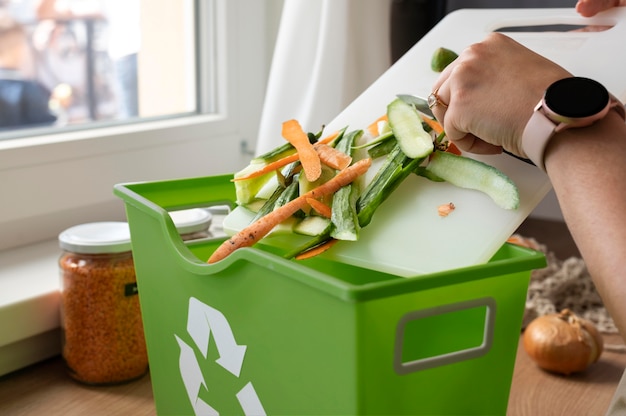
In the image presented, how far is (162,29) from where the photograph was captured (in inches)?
51.2

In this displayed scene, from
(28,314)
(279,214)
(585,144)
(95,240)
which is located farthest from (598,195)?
(28,314)

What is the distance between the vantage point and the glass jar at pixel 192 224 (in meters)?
0.90

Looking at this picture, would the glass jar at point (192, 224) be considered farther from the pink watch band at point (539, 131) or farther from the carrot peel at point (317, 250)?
the pink watch band at point (539, 131)

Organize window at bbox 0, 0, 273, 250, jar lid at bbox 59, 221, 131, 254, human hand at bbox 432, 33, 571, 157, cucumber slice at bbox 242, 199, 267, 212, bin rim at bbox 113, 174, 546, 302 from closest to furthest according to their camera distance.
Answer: bin rim at bbox 113, 174, 546, 302 < human hand at bbox 432, 33, 571, 157 < cucumber slice at bbox 242, 199, 267, 212 < jar lid at bbox 59, 221, 131, 254 < window at bbox 0, 0, 273, 250

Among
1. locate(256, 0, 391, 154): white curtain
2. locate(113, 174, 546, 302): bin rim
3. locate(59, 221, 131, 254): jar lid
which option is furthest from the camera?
locate(256, 0, 391, 154): white curtain

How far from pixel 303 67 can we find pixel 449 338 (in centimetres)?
72

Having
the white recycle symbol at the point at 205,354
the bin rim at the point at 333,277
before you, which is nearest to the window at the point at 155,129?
the bin rim at the point at 333,277

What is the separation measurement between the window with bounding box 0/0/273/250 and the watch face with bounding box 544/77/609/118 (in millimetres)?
749

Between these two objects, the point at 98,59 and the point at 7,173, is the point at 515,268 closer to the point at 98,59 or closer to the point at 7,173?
the point at 7,173

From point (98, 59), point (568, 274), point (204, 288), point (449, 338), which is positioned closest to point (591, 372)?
point (568, 274)

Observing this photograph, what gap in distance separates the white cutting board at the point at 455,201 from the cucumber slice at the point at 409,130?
3 centimetres

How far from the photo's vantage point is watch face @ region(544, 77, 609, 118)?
553 mm

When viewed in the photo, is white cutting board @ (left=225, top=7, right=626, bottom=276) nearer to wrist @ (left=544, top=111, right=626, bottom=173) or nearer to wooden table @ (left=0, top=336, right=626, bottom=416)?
wrist @ (left=544, top=111, right=626, bottom=173)

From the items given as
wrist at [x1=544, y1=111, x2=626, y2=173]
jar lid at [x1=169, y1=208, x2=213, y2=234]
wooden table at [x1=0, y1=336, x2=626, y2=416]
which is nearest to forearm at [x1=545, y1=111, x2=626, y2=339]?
wrist at [x1=544, y1=111, x2=626, y2=173]
